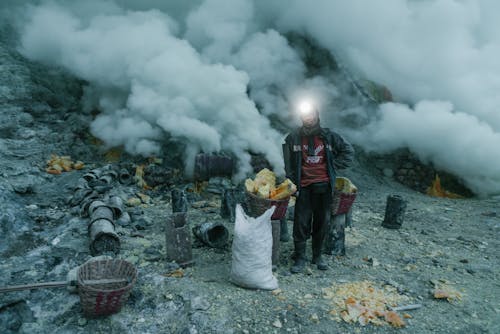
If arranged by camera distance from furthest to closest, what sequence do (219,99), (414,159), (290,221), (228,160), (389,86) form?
1. (389,86)
2. (414,159)
3. (219,99)
4. (228,160)
5. (290,221)

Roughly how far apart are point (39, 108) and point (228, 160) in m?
5.87

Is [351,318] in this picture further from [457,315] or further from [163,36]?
[163,36]

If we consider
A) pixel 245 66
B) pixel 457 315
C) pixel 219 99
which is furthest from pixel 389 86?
pixel 457 315

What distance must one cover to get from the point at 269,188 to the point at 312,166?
1.75ft

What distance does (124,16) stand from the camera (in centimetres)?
1002

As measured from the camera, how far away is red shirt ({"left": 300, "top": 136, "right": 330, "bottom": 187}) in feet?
12.1

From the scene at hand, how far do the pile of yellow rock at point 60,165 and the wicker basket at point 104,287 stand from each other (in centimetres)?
479

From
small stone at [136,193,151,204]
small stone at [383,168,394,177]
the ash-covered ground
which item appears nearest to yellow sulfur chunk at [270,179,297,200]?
the ash-covered ground

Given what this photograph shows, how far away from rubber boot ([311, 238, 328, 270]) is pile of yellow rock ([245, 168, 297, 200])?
723 millimetres

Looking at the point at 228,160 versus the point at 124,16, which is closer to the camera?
the point at 228,160

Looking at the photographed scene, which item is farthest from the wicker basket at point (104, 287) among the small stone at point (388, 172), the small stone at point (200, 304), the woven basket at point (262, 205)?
the small stone at point (388, 172)

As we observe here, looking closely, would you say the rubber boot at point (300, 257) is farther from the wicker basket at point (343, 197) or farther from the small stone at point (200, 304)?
the small stone at point (200, 304)

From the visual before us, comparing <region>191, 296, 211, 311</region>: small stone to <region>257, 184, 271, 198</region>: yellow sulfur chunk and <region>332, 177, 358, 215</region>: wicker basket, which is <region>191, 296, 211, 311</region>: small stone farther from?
<region>332, 177, 358, 215</region>: wicker basket

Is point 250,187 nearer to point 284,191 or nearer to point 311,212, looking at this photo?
point 284,191
